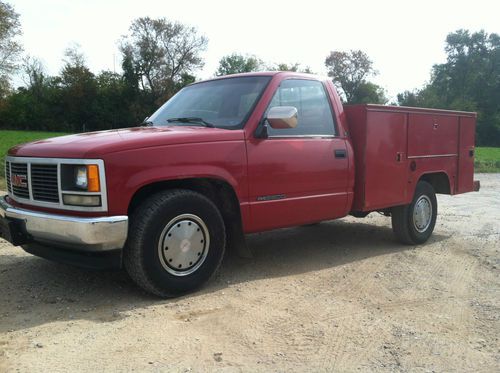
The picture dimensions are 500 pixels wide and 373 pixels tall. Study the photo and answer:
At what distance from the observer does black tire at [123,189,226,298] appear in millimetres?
3993

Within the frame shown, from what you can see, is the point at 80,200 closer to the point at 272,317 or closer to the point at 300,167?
the point at 272,317

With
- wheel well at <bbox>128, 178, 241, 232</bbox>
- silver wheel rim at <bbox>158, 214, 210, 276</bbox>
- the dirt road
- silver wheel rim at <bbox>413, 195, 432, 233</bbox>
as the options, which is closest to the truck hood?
wheel well at <bbox>128, 178, 241, 232</bbox>

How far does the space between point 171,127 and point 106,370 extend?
2.52 m

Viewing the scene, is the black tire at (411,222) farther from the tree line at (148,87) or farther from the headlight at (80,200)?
the tree line at (148,87)

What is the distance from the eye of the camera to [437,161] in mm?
6750

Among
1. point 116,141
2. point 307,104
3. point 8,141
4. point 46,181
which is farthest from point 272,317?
point 8,141

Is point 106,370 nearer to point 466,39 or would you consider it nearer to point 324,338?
point 324,338

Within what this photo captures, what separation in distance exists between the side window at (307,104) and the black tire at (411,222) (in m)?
1.75

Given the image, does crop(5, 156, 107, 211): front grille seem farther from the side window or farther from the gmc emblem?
the side window

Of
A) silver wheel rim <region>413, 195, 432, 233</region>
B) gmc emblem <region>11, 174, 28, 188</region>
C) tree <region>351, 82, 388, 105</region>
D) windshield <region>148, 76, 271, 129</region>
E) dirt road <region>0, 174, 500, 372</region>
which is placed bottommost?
dirt road <region>0, 174, 500, 372</region>

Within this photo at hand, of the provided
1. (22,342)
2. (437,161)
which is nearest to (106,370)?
(22,342)

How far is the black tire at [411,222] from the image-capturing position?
21.2ft

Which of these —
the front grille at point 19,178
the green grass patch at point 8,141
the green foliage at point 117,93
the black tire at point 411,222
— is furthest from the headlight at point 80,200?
the green foliage at point 117,93

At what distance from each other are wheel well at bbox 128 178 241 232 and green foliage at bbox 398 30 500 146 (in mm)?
72967
